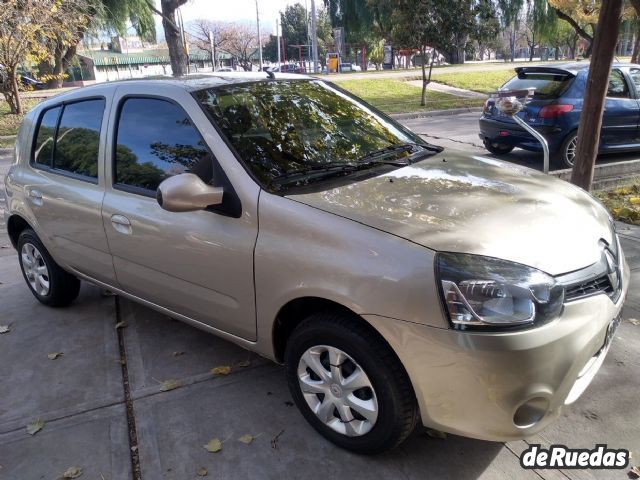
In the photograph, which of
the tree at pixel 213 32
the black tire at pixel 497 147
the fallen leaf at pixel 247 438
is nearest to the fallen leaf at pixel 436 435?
the fallen leaf at pixel 247 438

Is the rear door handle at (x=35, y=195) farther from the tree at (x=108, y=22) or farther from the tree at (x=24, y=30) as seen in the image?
the tree at (x=108, y=22)

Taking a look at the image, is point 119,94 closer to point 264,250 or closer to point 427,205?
point 264,250

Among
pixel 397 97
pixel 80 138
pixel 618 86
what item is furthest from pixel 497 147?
pixel 397 97

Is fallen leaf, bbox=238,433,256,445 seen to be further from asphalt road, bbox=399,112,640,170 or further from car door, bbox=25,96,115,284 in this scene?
asphalt road, bbox=399,112,640,170

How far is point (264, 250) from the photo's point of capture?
258 cm

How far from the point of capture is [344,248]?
7.60 ft

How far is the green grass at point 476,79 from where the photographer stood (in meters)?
23.6

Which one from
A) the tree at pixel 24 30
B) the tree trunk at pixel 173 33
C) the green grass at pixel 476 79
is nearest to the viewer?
the tree at pixel 24 30

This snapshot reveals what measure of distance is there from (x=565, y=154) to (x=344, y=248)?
728 centimetres

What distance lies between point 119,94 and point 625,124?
8083 millimetres

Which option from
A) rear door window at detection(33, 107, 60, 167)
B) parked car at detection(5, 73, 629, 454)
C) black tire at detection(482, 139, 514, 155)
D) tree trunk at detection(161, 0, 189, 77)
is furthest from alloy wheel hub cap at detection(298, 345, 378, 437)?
tree trunk at detection(161, 0, 189, 77)

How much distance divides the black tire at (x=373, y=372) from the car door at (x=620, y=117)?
779 centimetres

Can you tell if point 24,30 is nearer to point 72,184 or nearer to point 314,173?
point 72,184

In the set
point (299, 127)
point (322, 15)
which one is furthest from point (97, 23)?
point (322, 15)
